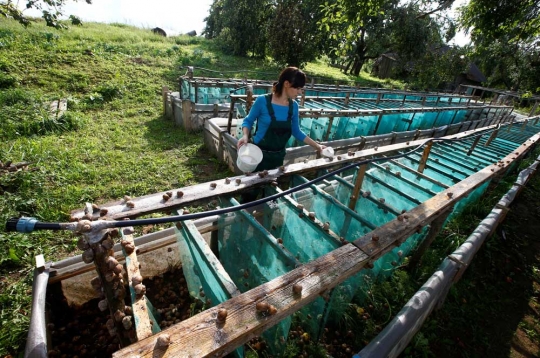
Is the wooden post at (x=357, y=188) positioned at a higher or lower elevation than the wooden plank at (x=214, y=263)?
higher

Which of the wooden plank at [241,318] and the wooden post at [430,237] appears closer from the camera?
the wooden plank at [241,318]

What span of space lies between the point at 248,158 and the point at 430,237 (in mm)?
2620

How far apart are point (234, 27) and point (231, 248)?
1033 inches

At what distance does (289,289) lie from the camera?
1500 millimetres

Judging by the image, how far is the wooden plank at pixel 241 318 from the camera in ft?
3.76

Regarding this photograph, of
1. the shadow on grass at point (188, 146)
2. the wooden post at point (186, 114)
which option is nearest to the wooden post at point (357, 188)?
the shadow on grass at point (188, 146)

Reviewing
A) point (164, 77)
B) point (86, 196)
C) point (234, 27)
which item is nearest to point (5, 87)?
point (164, 77)

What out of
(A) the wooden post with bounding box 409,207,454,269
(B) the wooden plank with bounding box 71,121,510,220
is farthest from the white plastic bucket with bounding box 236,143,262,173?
(A) the wooden post with bounding box 409,207,454,269

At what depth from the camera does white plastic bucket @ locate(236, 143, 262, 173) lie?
296 centimetres

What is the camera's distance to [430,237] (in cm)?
337

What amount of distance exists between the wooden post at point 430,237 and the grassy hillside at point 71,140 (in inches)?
176

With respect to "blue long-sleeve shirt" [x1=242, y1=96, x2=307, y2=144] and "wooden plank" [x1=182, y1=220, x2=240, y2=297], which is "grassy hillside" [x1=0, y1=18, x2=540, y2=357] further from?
"blue long-sleeve shirt" [x1=242, y1=96, x2=307, y2=144]

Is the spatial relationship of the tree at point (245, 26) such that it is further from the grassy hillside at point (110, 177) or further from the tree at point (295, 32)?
the grassy hillside at point (110, 177)

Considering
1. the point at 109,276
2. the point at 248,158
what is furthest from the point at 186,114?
the point at 109,276
